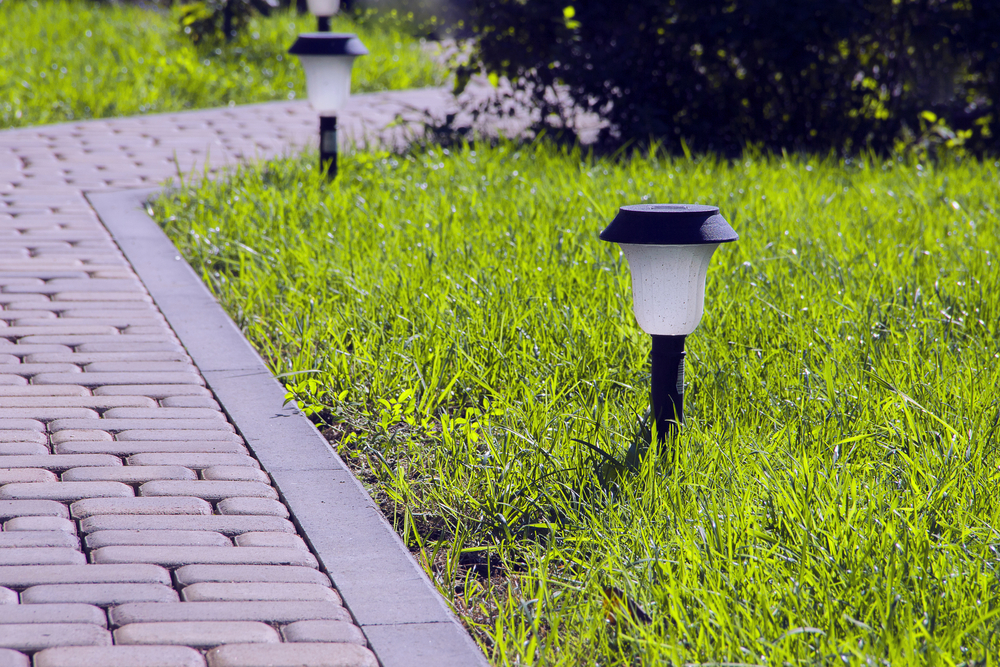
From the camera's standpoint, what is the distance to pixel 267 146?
8953 millimetres

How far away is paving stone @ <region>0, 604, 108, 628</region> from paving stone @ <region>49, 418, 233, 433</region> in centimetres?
110

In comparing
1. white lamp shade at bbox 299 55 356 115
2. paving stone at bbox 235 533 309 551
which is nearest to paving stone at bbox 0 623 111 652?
paving stone at bbox 235 533 309 551

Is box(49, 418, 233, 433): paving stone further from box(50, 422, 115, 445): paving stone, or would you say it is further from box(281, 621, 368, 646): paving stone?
box(281, 621, 368, 646): paving stone

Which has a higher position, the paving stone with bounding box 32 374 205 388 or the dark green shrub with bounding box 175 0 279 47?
the dark green shrub with bounding box 175 0 279 47

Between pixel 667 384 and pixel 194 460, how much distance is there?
1506 mm

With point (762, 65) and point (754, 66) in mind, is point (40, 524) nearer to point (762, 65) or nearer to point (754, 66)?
point (754, 66)

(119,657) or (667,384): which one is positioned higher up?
(667,384)

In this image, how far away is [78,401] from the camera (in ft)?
12.0

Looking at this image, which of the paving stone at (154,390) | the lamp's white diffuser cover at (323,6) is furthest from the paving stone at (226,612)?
the lamp's white diffuser cover at (323,6)

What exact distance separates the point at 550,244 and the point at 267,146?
4535mm

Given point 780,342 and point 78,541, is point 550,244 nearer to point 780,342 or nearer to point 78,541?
point 780,342

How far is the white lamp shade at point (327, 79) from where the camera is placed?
6602mm

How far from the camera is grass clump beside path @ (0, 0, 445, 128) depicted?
1049 cm

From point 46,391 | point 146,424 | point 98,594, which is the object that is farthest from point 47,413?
point 98,594
